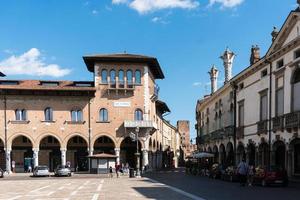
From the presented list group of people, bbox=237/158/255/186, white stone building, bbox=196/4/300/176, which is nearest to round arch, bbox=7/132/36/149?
white stone building, bbox=196/4/300/176

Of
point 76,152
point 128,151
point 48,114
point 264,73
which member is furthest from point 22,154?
point 264,73

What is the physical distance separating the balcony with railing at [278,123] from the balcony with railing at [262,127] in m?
1.61

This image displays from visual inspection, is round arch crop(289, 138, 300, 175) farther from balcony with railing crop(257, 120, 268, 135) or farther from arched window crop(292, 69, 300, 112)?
balcony with railing crop(257, 120, 268, 135)

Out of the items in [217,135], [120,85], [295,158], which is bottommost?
[295,158]

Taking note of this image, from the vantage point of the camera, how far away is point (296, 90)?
103 ft

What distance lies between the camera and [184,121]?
13150 centimetres

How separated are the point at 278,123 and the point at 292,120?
8.12 ft

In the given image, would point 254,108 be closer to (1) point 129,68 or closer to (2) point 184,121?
(1) point 129,68

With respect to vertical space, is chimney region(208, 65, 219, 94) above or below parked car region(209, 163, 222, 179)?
above

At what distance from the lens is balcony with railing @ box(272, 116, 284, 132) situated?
32656mm

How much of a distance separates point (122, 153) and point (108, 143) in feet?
8.00

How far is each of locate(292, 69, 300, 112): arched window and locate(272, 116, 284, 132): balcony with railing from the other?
5.46ft

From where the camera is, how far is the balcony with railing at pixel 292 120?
3020 centimetres

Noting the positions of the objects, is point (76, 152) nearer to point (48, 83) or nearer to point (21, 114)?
point (21, 114)
